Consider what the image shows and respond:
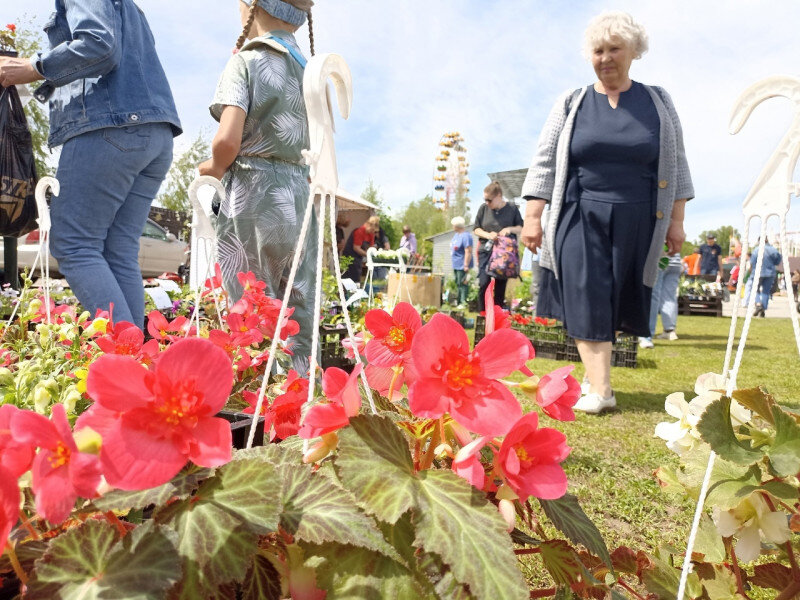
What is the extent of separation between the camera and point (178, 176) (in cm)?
2978

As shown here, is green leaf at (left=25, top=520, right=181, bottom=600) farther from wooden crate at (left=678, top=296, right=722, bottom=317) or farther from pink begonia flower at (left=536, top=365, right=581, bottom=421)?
wooden crate at (left=678, top=296, right=722, bottom=317)

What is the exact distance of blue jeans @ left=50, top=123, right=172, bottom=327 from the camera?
7.09 feet

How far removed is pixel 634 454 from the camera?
97.3 inches

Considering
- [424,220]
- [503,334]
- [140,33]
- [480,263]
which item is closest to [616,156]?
[140,33]

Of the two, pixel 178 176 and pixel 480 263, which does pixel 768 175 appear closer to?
pixel 480 263

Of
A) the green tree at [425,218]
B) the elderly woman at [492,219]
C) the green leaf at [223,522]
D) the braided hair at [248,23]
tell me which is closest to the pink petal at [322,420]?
the green leaf at [223,522]

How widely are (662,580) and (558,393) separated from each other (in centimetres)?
37

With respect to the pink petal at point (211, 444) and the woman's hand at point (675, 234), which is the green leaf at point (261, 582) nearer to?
the pink petal at point (211, 444)

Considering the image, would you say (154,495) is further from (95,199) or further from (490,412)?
(95,199)

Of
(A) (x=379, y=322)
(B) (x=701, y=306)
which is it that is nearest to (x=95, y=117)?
(A) (x=379, y=322)

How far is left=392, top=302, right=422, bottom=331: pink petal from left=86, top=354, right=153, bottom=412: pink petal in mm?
353

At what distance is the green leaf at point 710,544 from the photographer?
2.65 feet

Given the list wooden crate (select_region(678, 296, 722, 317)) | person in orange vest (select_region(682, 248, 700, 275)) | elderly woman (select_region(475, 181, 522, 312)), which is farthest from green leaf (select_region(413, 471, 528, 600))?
person in orange vest (select_region(682, 248, 700, 275))

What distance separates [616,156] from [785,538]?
241cm
